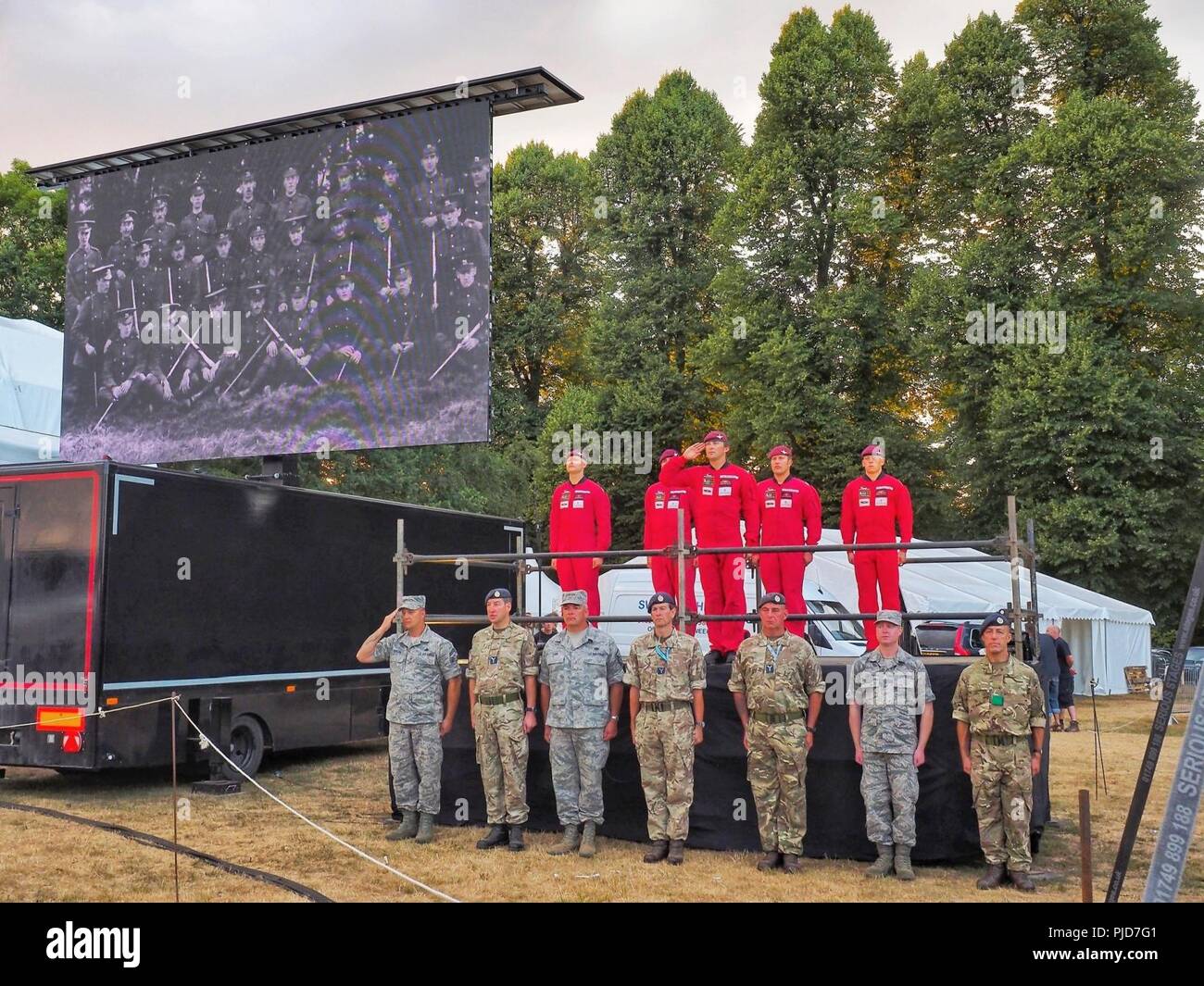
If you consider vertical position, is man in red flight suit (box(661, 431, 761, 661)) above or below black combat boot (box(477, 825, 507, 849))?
above

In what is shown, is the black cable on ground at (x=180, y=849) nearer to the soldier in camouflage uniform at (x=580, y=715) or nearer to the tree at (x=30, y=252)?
the soldier in camouflage uniform at (x=580, y=715)

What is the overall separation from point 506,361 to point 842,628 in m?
24.3

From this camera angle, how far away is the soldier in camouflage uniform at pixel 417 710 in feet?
27.8

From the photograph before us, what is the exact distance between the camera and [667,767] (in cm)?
775

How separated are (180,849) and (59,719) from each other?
216cm

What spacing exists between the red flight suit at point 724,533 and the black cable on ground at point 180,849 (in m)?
3.75

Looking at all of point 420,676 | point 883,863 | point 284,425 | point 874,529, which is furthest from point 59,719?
point 874,529

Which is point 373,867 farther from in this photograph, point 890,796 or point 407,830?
point 890,796

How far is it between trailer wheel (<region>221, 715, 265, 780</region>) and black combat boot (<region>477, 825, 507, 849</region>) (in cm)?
361

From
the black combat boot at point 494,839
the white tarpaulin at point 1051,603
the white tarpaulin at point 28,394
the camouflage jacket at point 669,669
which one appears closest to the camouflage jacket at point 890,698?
the camouflage jacket at point 669,669

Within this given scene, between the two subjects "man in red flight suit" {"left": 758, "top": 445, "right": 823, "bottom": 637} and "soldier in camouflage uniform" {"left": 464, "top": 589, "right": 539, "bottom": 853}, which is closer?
"soldier in camouflage uniform" {"left": 464, "top": 589, "right": 539, "bottom": 853}

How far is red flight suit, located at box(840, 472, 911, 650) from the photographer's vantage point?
927 cm

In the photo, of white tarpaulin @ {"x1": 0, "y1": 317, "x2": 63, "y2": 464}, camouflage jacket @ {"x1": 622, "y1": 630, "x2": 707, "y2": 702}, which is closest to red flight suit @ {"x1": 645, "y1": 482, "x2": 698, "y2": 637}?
camouflage jacket @ {"x1": 622, "y1": 630, "x2": 707, "y2": 702}

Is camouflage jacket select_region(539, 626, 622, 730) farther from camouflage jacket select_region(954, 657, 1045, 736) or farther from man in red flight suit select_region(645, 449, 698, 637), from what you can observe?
camouflage jacket select_region(954, 657, 1045, 736)
